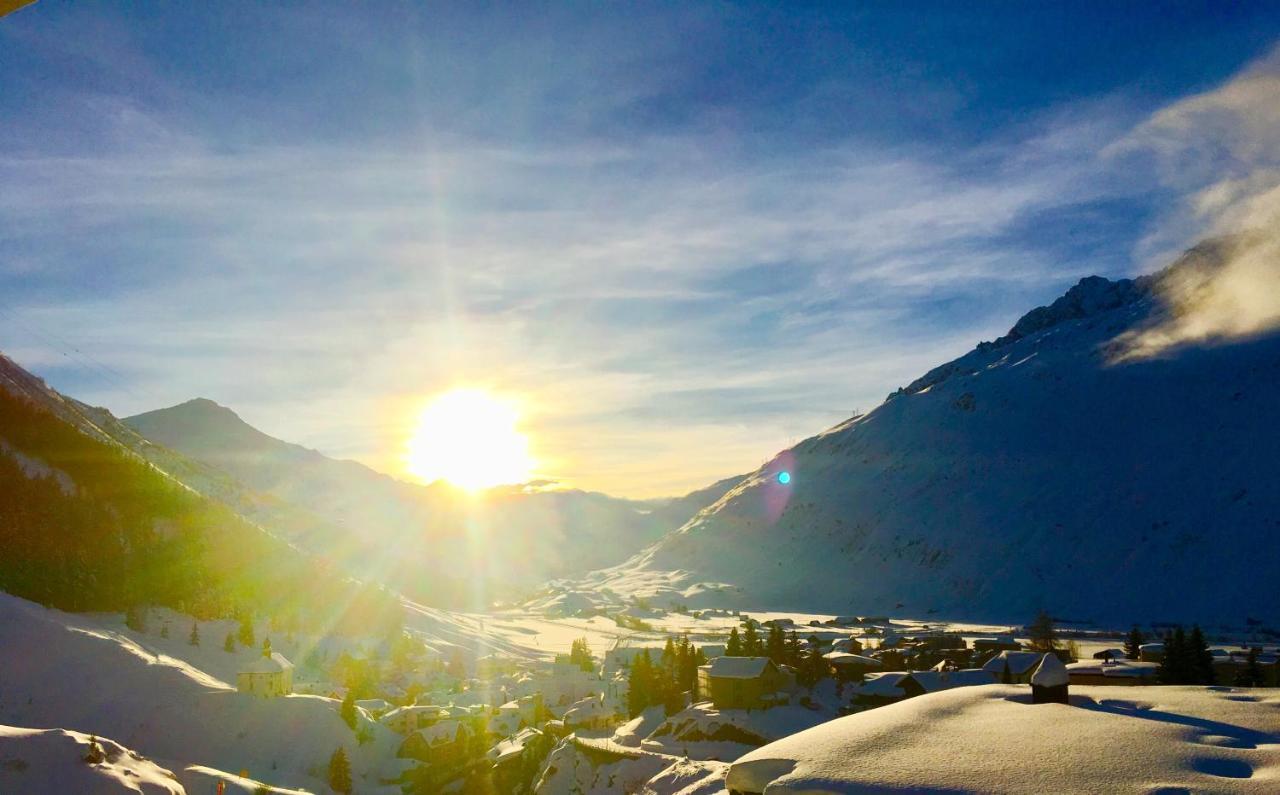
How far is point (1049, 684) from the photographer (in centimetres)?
2375

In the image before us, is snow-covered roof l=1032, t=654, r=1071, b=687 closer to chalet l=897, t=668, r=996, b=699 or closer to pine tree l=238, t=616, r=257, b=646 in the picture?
chalet l=897, t=668, r=996, b=699

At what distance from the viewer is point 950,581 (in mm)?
194750

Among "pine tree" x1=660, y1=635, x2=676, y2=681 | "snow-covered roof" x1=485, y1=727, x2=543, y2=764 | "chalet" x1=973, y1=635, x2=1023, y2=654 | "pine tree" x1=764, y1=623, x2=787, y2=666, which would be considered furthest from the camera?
"chalet" x1=973, y1=635, x2=1023, y2=654

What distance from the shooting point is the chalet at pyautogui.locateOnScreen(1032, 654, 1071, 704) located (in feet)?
77.6

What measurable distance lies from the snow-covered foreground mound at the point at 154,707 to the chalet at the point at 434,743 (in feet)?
15.9

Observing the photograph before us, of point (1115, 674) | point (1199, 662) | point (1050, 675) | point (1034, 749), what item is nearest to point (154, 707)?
point (1050, 675)

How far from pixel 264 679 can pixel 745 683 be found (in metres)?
37.8

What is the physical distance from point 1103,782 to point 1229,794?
204 centimetres

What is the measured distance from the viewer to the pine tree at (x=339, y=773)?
60344mm

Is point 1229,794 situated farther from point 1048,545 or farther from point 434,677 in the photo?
point 1048,545

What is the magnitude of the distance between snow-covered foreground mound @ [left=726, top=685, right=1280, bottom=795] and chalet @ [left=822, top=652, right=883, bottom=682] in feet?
186

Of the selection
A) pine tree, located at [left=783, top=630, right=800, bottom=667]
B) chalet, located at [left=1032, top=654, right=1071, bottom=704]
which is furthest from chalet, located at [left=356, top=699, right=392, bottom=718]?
chalet, located at [left=1032, top=654, right=1071, bottom=704]

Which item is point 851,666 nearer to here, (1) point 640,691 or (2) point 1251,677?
(1) point 640,691

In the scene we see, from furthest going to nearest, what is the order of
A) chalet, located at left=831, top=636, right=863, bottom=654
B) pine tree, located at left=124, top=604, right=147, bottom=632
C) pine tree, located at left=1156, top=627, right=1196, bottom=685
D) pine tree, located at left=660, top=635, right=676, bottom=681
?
1. chalet, located at left=831, top=636, right=863, bottom=654
2. pine tree, located at left=660, top=635, right=676, bottom=681
3. pine tree, located at left=124, top=604, right=147, bottom=632
4. pine tree, located at left=1156, top=627, right=1196, bottom=685
